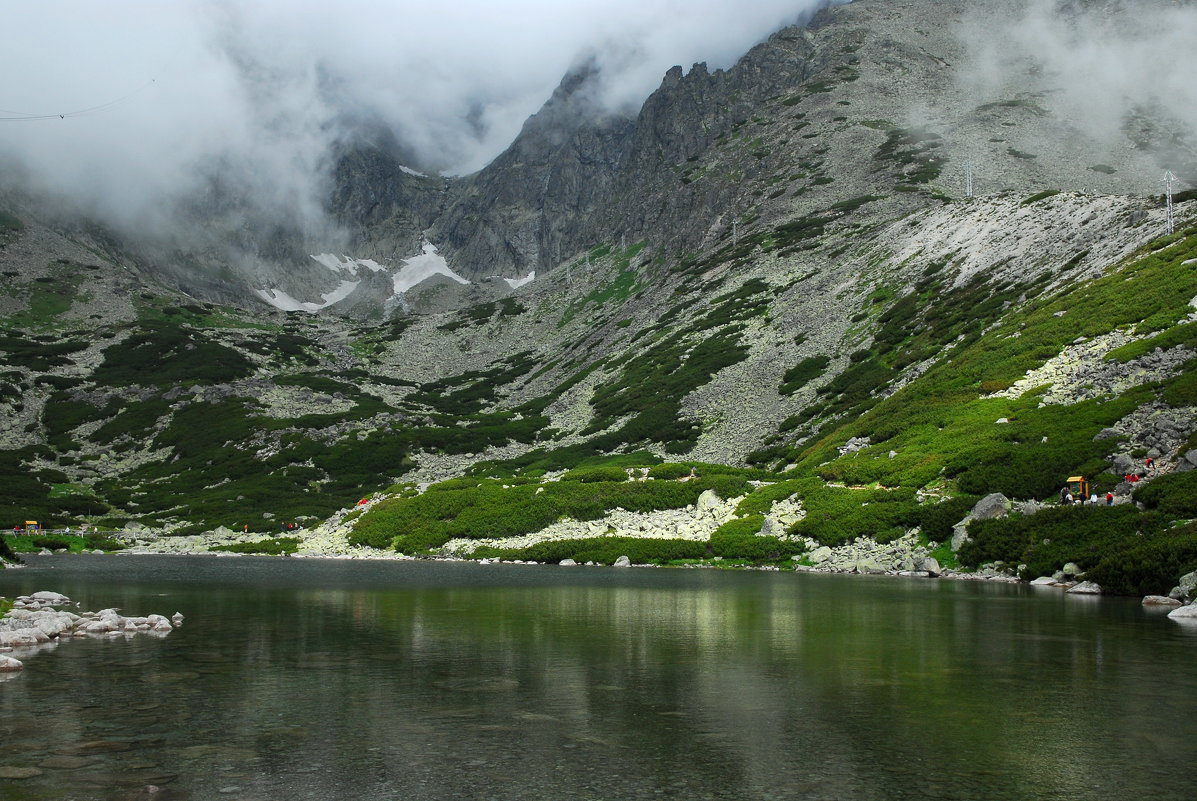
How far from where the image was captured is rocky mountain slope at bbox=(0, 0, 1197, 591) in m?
52.0

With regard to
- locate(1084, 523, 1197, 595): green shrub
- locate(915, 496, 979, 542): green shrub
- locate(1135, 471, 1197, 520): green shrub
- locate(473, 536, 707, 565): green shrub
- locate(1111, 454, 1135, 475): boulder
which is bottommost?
locate(473, 536, 707, 565): green shrub

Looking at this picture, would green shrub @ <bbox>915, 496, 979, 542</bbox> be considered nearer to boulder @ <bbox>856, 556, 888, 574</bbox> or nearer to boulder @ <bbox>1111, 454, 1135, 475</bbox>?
boulder @ <bbox>856, 556, 888, 574</bbox>

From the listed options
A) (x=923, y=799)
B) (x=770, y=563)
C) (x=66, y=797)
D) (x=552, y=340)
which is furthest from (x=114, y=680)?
(x=552, y=340)

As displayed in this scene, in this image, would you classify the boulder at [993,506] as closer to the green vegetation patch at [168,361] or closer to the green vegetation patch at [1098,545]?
the green vegetation patch at [1098,545]

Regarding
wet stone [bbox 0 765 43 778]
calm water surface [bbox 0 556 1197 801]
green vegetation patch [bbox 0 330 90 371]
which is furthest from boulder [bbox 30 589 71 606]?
green vegetation patch [bbox 0 330 90 371]

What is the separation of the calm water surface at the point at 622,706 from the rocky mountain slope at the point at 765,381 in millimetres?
16362

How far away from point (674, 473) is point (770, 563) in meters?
21.7

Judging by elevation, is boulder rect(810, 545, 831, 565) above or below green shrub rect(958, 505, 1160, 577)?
below

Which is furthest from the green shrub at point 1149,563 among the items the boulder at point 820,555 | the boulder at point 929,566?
the boulder at point 820,555

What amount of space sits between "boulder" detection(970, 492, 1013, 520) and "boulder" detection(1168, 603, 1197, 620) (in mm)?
17189

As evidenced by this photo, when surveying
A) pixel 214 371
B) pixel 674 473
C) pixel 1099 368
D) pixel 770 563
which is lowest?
pixel 770 563

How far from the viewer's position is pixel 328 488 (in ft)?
337

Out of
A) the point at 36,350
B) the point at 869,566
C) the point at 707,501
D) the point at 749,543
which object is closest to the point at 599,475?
the point at 707,501

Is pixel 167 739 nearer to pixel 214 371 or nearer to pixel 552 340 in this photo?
pixel 214 371
